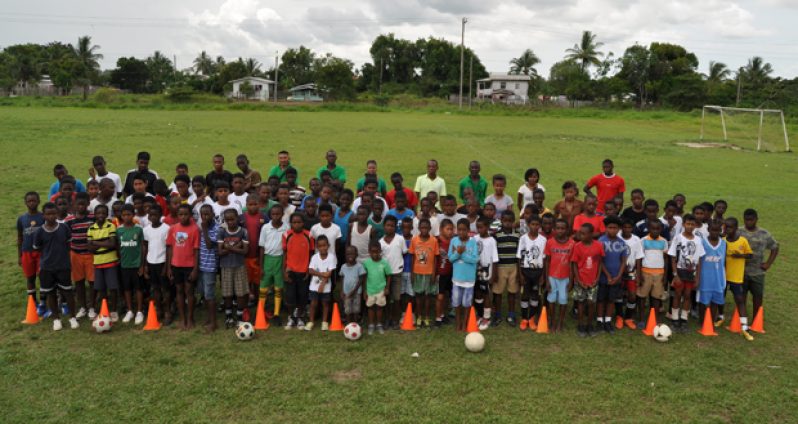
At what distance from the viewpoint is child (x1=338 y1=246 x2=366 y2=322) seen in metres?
6.79

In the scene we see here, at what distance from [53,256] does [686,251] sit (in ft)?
26.2

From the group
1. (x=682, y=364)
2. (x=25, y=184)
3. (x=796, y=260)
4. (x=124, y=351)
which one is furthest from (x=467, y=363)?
(x=25, y=184)

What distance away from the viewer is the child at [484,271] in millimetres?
7020

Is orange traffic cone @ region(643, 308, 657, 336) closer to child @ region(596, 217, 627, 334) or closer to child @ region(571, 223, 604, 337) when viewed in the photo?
child @ region(596, 217, 627, 334)

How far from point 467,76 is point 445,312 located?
2920 inches

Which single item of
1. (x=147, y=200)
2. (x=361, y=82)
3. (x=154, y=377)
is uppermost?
(x=361, y=82)

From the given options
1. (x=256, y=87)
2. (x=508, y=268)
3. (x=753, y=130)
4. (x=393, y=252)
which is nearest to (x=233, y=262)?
(x=393, y=252)

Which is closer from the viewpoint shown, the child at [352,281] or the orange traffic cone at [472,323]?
the child at [352,281]

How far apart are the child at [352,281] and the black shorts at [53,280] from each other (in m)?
3.48

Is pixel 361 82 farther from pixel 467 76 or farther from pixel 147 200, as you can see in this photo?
pixel 147 200

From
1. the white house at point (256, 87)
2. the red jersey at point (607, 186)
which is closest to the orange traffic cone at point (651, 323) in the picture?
the red jersey at point (607, 186)

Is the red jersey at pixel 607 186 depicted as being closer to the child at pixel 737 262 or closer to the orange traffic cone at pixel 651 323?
the child at pixel 737 262

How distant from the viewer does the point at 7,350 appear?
20.5ft

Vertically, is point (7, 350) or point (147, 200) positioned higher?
point (147, 200)
